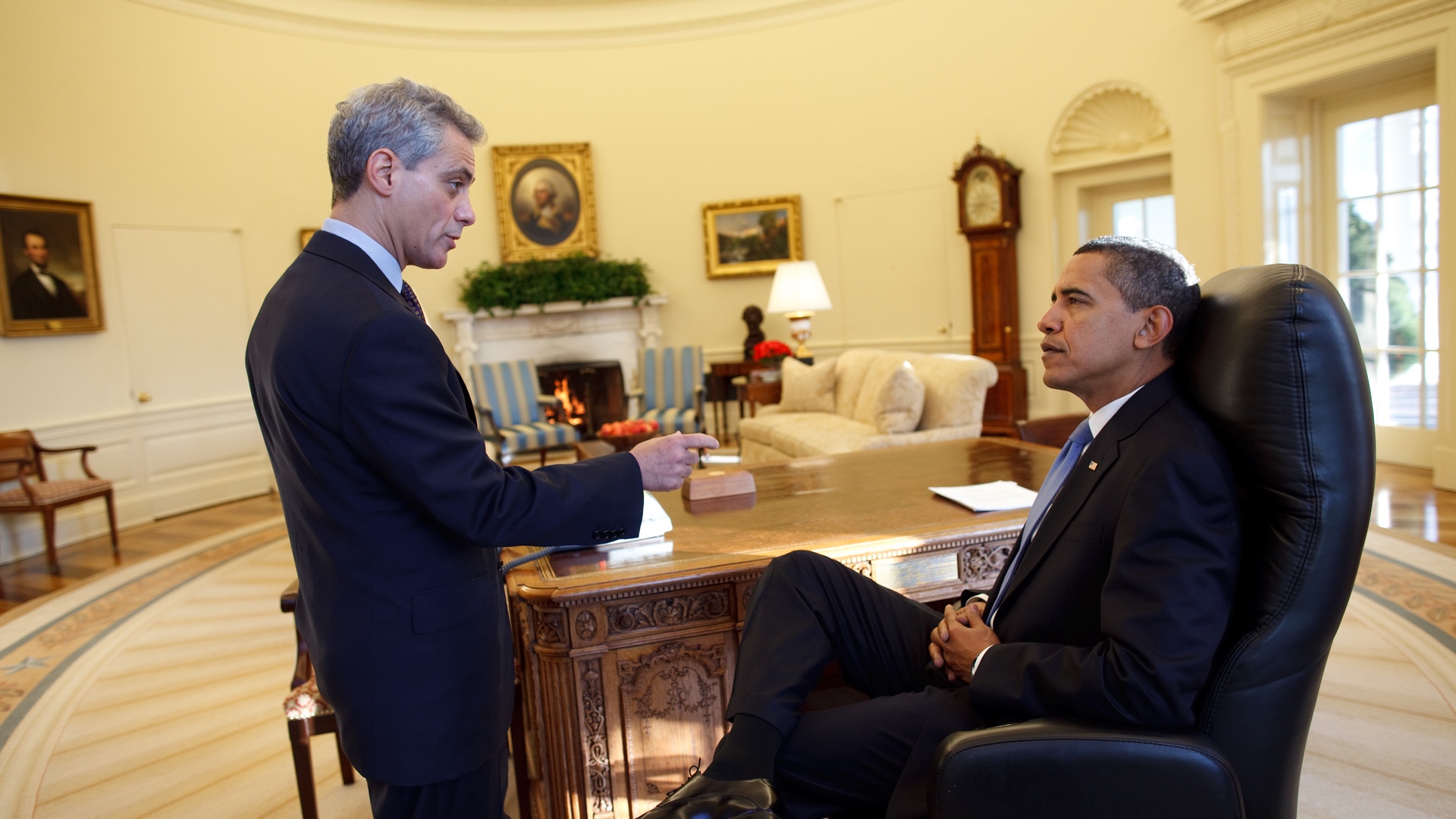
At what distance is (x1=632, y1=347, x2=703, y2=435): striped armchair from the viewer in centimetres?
860

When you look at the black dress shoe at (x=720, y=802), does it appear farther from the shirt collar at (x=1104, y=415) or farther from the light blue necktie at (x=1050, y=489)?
the shirt collar at (x=1104, y=415)

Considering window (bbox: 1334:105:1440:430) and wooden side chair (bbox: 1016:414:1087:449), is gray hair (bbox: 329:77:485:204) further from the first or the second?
window (bbox: 1334:105:1440:430)

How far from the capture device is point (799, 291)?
7.81 meters

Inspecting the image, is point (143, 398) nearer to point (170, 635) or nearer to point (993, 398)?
point (170, 635)

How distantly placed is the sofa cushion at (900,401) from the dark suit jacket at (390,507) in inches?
165

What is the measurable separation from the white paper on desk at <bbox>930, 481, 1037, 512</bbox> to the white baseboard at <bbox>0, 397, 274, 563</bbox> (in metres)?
6.47

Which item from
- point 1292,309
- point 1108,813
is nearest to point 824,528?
point 1108,813

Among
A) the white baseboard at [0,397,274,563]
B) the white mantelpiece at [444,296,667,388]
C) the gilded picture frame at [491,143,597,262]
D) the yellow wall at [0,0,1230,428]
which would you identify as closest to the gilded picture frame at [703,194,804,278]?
the yellow wall at [0,0,1230,428]

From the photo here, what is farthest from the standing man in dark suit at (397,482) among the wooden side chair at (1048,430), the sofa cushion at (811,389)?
the sofa cushion at (811,389)

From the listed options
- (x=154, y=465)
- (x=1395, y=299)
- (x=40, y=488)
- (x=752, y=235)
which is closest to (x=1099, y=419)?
(x=1395, y=299)

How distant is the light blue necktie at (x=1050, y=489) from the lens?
6.27ft

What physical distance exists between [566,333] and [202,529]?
4.06 metres

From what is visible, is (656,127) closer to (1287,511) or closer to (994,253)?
(994,253)

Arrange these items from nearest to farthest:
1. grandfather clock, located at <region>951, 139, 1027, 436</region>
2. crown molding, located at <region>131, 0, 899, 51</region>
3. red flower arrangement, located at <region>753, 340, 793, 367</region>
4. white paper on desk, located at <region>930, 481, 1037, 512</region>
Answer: white paper on desk, located at <region>930, 481, 1037, 512</region>
red flower arrangement, located at <region>753, 340, 793, 367</region>
grandfather clock, located at <region>951, 139, 1027, 436</region>
crown molding, located at <region>131, 0, 899, 51</region>
